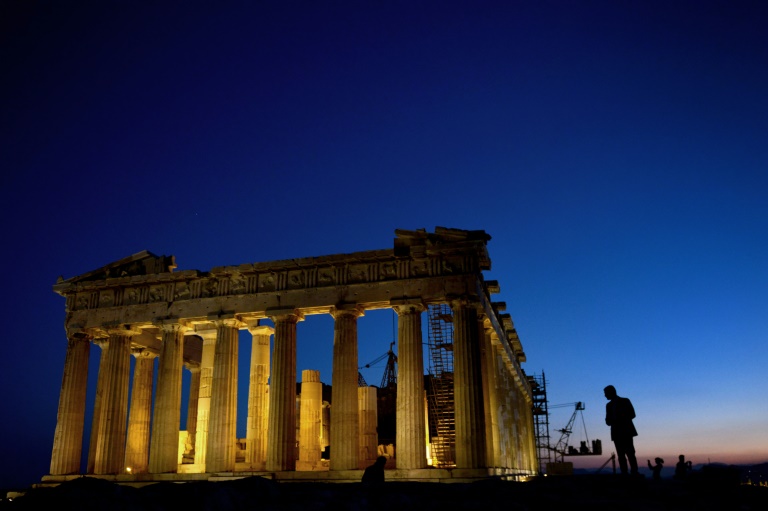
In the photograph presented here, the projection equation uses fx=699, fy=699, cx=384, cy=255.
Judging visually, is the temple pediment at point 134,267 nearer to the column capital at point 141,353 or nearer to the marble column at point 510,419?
the column capital at point 141,353

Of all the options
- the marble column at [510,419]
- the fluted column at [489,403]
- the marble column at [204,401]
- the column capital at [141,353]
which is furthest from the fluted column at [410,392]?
the column capital at [141,353]

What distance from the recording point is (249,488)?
11.4 m

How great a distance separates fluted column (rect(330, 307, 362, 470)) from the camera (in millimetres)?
26672

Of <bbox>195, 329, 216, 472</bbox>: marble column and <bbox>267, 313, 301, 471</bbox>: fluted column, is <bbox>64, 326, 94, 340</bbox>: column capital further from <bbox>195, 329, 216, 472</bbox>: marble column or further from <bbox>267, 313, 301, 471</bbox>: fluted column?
<bbox>267, 313, 301, 471</bbox>: fluted column

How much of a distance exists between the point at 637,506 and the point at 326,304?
17.2 metres

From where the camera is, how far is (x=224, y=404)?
94.9ft

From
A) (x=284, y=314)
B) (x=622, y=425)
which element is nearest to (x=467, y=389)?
(x=284, y=314)

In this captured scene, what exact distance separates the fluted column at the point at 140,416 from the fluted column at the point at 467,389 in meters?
14.4

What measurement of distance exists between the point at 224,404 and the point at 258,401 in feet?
8.07

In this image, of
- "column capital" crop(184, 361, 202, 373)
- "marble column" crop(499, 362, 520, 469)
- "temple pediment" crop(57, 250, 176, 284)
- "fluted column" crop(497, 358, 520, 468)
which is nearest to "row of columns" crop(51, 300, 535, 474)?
"fluted column" crop(497, 358, 520, 468)

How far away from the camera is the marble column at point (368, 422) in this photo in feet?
104

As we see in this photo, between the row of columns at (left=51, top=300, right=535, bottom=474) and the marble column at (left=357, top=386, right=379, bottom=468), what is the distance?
20cm

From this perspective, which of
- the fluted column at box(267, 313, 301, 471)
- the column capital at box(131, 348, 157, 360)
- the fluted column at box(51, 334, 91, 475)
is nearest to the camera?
the fluted column at box(267, 313, 301, 471)

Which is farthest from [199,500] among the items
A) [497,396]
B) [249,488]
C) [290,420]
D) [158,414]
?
[497,396]
